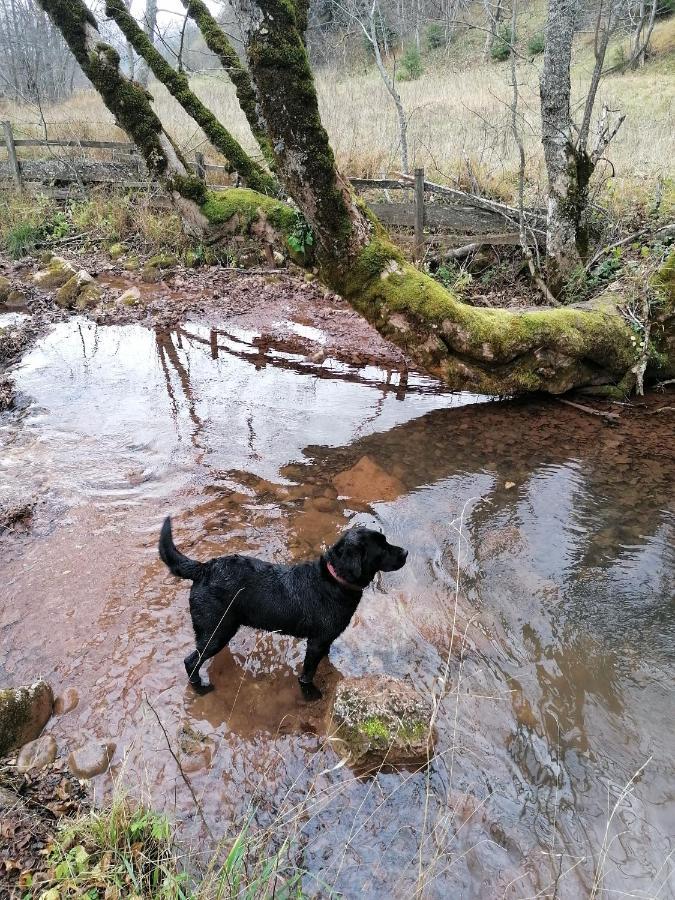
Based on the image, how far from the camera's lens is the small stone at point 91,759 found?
2.89 m

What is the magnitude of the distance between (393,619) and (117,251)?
12367 millimetres

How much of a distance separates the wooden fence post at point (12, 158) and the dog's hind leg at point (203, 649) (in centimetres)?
1686

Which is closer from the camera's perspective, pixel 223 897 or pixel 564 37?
pixel 223 897

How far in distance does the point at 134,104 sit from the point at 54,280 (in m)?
4.60

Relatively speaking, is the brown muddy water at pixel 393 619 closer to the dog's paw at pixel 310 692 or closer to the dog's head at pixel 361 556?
the dog's paw at pixel 310 692

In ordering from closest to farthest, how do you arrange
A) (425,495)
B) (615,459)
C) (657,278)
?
(425,495) → (615,459) → (657,278)

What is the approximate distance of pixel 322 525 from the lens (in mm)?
4922

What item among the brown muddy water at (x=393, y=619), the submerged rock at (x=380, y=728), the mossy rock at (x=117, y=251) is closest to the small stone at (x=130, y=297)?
the mossy rock at (x=117, y=251)

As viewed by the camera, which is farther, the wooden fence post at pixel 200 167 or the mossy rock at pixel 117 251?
the wooden fence post at pixel 200 167

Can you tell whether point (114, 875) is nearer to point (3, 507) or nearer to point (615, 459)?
point (3, 507)

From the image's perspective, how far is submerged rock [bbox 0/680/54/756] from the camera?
9.63 ft

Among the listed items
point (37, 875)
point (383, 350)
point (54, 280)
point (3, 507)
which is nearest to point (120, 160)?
point (54, 280)

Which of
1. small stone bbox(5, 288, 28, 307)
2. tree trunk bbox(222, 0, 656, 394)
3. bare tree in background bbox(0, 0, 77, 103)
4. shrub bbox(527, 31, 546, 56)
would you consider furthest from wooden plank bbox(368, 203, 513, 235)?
bare tree in background bbox(0, 0, 77, 103)

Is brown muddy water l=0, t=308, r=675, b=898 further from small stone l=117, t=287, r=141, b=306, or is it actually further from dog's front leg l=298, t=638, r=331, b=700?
small stone l=117, t=287, r=141, b=306
